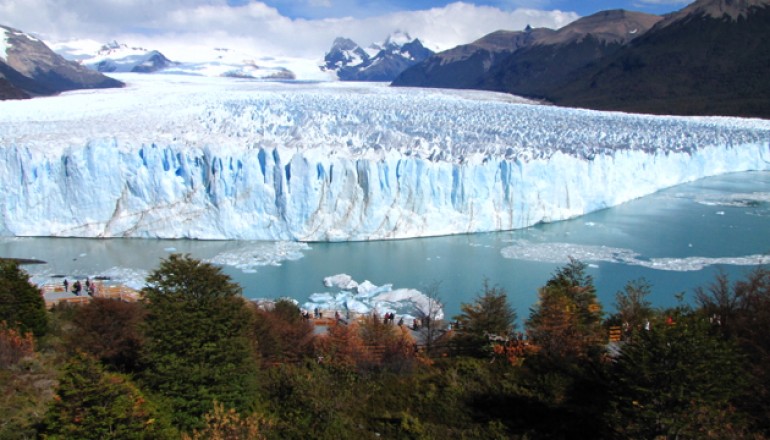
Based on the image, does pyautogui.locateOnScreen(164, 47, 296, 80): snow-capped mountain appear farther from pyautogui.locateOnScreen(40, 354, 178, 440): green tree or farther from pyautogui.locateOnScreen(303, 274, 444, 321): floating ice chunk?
pyautogui.locateOnScreen(40, 354, 178, 440): green tree

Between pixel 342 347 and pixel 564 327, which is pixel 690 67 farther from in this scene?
pixel 342 347

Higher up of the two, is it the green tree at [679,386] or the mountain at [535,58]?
the mountain at [535,58]

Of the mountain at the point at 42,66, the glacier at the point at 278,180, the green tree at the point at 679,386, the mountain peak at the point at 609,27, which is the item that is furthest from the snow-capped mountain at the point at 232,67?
the green tree at the point at 679,386

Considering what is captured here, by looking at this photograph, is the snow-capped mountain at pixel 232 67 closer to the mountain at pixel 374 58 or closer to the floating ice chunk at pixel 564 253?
the mountain at pixel 374 58

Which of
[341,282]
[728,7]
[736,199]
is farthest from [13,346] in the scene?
[728,7]

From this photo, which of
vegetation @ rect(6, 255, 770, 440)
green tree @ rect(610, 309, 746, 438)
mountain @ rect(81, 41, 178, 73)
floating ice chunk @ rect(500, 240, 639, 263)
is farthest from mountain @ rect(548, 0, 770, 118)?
mountain @ rect(81, 41, 178, 73)

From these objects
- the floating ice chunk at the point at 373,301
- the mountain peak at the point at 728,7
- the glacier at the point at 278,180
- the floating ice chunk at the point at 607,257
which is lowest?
the floating ice chunk at the point at 373,301

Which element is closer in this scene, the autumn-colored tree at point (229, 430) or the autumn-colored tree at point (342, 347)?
the autumn-colored tree at point (229, 430)
